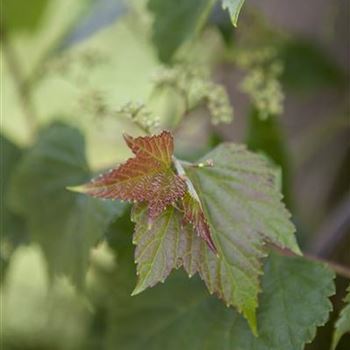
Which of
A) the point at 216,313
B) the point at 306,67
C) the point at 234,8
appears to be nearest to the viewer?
the point at 234,8

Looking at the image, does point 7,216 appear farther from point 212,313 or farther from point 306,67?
point 306,67

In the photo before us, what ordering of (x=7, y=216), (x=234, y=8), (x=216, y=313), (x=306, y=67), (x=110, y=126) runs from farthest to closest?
(x=110, y=126) → (x=306, y=67) → (x=7, y=216) → (x=216, y=313) → (x=234, y=8)

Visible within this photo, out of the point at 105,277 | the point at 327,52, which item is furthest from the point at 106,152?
the point at 327,52

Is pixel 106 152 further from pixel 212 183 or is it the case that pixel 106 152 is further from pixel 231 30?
pixel 212 183

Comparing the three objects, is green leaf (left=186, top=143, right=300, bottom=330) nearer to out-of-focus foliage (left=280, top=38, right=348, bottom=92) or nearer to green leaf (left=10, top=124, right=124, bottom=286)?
green leaf (left=10, top=124, right=124, bottom=286)

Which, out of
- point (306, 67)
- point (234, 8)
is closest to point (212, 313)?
point (234, 8)
